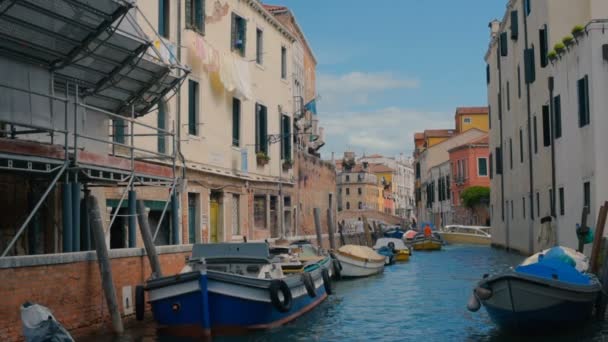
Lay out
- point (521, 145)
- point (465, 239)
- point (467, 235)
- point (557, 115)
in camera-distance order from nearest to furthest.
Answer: point (557, 115), point (521, 145), point (467, 235), point (465, 239)

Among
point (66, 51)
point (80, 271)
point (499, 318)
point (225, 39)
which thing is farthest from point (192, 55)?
point (499, 318)

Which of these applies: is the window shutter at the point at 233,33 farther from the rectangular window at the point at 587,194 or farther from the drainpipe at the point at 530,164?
the drainpipe at the point at 530,164

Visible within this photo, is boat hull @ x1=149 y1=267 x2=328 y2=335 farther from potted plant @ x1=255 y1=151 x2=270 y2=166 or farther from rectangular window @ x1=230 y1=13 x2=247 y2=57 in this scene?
potted plant @ x1=255 y1=151 x2=270 y2=166

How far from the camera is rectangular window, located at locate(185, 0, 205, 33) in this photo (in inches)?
754

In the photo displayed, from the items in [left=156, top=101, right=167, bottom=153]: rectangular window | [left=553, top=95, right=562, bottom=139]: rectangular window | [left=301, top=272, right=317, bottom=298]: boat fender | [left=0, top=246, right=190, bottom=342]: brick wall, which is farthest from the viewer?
[left=553, top=95, right=562, bottom=139]: rectangular window

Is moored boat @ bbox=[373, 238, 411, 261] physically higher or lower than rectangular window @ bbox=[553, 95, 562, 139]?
lower

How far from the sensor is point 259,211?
81.7 feet

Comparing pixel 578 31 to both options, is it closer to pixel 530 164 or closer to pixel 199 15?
pixel 530 164

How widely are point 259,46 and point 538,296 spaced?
15260 millimetres

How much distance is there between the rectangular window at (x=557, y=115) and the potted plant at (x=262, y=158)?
8.72 meters

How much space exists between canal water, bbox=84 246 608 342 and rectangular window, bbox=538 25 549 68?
22.9 ft

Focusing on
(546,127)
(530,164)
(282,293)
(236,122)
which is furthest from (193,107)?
Answer: (530,164)

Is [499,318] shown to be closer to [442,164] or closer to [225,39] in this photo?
[225,39]

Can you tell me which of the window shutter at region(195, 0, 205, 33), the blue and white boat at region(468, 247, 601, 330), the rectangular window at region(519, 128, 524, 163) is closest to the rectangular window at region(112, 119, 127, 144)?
the window shutter at region(195, 0, 205, 33)
